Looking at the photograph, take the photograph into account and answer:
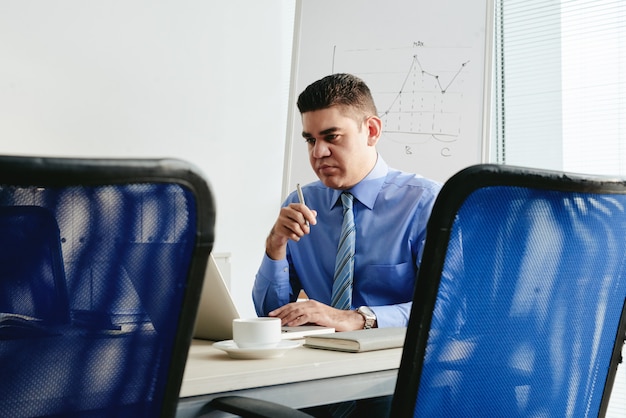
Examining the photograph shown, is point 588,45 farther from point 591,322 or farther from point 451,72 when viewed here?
point 591,322

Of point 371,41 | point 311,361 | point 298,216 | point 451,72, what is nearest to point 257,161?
point 371,41

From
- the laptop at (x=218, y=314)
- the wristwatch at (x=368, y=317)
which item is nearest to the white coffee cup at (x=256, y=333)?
the laptop at (x=218, y=314)

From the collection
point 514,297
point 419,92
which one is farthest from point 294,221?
point 419,92

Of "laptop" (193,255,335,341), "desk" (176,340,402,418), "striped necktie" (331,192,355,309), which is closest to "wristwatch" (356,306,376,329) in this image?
"laptop" (193,255,335,341)

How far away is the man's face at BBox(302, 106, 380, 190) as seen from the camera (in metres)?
2.26

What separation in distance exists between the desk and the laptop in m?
0.15

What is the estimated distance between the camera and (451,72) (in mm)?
3072

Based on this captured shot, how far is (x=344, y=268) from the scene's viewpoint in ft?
6.92

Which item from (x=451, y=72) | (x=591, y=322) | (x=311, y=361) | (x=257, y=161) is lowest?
(x=311, y=361)

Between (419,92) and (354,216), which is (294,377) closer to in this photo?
(354,216)

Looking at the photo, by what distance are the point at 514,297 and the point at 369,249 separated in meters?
1.22

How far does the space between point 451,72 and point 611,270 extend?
210cm

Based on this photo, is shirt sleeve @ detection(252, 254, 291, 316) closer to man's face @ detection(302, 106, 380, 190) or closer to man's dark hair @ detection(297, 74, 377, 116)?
man's face @ detection(302, 106, 380, 190)

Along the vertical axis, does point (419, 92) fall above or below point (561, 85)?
below
